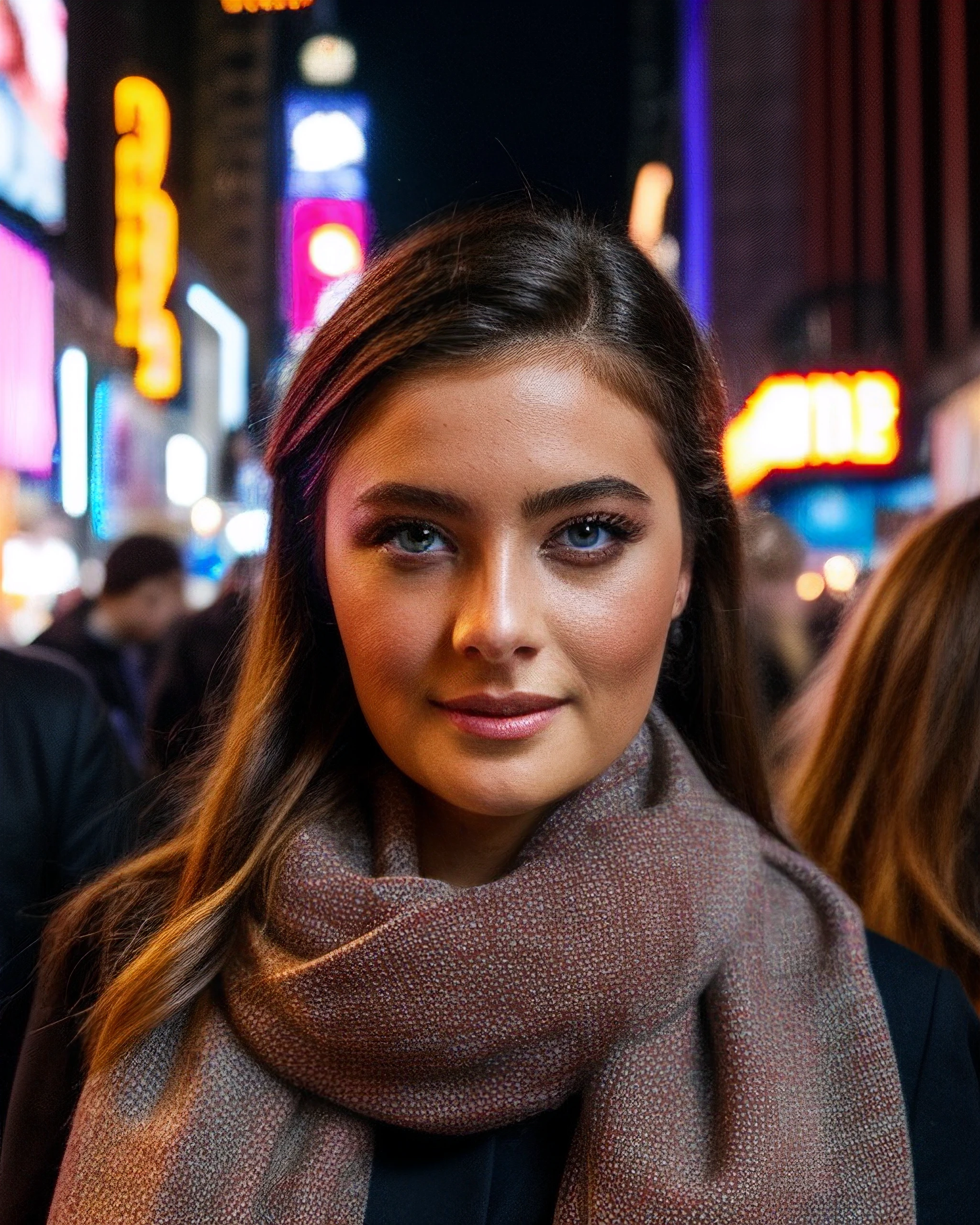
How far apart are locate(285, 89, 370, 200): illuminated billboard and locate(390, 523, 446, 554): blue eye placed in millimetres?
9005

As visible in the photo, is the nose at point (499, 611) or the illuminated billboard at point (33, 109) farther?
the illuminated billboard at point (33, 109)

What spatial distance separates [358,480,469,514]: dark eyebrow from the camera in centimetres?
117

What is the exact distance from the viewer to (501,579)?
1.16 m

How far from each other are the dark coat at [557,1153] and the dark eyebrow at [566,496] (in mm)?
646

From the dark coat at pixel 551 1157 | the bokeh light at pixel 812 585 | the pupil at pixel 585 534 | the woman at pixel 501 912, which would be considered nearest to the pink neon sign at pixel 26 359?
the bokeh light at pixel 812 585

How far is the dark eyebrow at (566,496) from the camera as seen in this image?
1168 millimetres

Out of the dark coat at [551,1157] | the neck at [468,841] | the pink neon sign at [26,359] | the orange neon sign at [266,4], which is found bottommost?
the dark coat at [551,1157]

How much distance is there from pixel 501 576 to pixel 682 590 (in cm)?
33

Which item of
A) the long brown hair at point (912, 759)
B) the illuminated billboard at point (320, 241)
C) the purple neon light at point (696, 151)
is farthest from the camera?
the purple neon light at point (696, 151)

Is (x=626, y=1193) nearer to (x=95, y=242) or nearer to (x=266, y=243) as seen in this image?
(x=95, y=242)

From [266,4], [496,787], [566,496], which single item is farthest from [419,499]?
[266,4]

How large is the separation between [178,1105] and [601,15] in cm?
373

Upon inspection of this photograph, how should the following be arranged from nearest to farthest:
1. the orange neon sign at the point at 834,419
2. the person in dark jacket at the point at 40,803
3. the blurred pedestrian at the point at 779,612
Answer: the person in dark jacket at the point at 40,803 → the blurred pedestrian at the point at 779,612 → the orange neon sign at the point at 834,419

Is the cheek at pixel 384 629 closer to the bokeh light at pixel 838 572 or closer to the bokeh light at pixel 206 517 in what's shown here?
the bokeh light at pixel 838 572
